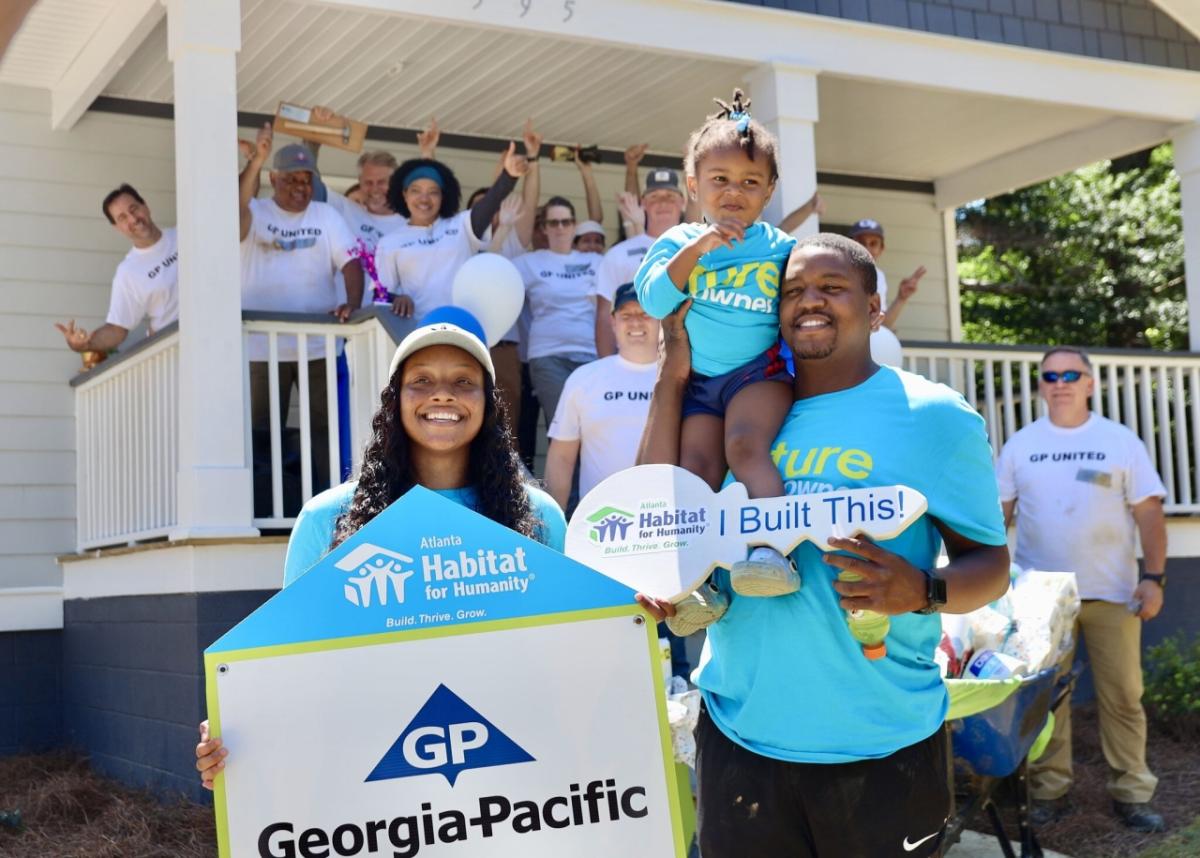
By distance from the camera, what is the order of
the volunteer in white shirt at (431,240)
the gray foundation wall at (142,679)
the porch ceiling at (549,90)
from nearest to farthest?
1. the gray foundation wall at (142,679)
2. the volunteer in white shirt at (431,240)
3. the porch ceiling at (549,90)

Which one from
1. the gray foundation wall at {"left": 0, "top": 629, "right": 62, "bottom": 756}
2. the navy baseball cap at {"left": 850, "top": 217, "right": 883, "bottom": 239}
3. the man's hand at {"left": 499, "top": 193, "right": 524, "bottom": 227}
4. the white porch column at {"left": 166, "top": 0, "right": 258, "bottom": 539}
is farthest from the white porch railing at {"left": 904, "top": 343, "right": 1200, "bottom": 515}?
the gray foundation wall at {"left": 0, "top": 629, "right": 62, "bottom": 756}

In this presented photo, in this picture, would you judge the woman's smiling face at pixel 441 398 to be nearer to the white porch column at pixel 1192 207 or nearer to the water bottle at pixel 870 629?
the water bottle at pixel 870 629

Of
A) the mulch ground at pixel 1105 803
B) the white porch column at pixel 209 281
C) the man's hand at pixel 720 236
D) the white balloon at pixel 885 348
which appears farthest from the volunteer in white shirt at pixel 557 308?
the man's hand at pixel 720 236

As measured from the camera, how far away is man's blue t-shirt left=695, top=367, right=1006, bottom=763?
98.9 inches

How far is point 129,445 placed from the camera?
24.7 feet

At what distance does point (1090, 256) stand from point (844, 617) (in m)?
15.2

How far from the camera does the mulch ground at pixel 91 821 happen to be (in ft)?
19.4

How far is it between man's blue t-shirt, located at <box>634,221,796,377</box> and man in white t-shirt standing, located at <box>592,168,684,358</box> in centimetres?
399

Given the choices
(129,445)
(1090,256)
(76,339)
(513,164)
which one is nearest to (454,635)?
(513,164)

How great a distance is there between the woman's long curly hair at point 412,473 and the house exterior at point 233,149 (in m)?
3.62

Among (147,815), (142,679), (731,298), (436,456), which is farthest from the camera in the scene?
(142,679)

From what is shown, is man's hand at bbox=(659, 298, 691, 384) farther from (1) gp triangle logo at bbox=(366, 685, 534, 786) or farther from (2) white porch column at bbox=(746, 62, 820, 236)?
(2) white porch column at bbox=(746, 62, 820, 236)

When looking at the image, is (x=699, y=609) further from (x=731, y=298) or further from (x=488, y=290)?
(x=488, y=290)

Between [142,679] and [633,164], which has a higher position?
[633,164]
